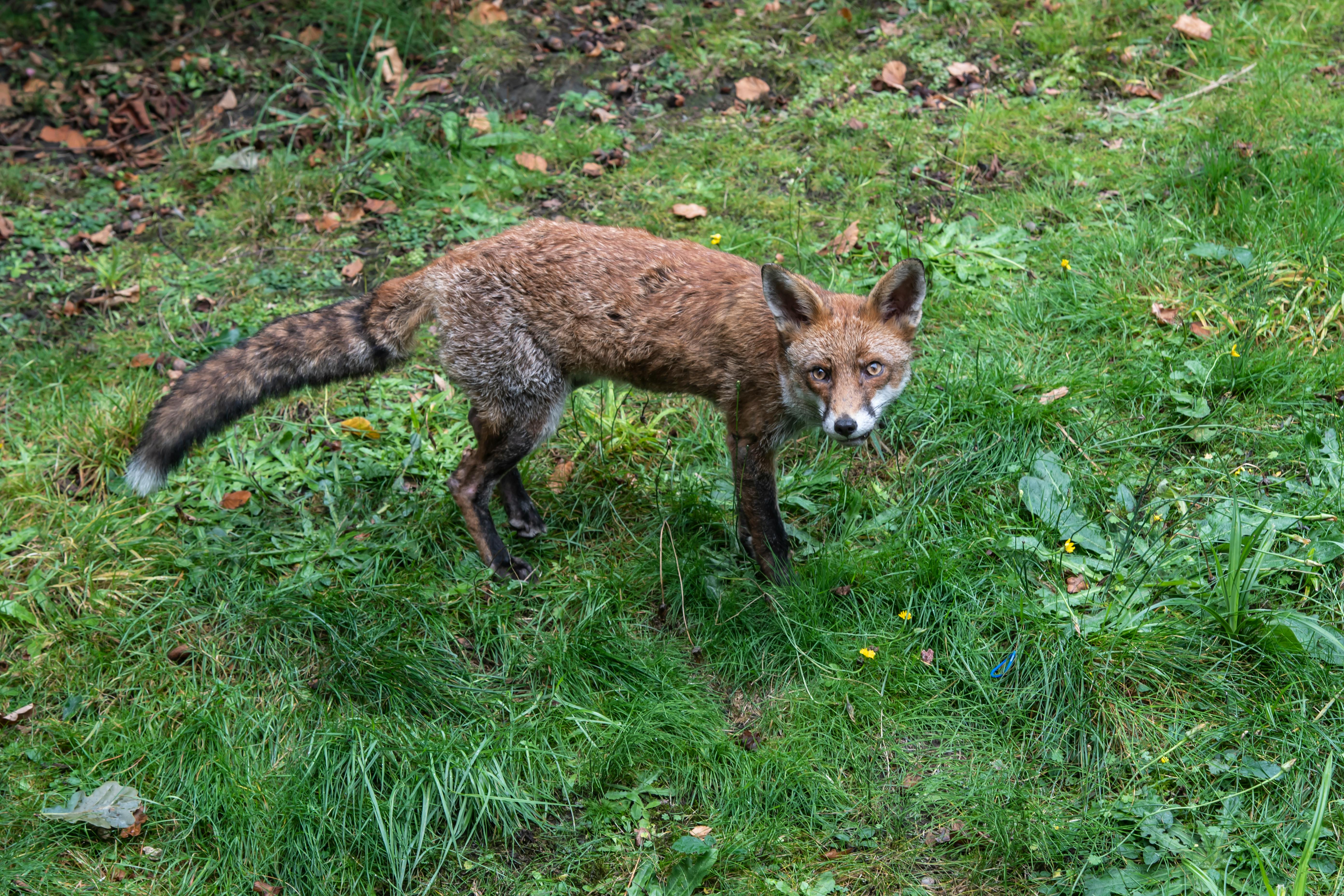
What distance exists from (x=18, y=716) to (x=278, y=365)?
1870 mm

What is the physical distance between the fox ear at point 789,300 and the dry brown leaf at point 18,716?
144 inches

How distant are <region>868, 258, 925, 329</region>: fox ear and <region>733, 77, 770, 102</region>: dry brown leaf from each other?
384cm

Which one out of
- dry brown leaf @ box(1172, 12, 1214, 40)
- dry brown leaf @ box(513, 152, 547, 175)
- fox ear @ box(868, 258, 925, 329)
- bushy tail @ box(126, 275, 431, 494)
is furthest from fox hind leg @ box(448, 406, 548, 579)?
dry brown leaf @ box(1172, 12, 1214, 40)

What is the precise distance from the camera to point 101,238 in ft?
21.9

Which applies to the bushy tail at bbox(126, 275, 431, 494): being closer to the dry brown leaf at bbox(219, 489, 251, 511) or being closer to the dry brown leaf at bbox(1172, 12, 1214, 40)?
the dry brown leaf at bbox(219, 489, 251, 511)

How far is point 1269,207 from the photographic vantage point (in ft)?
17.6

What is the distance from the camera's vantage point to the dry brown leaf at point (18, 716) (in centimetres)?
405

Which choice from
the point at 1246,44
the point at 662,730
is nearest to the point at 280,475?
the point at 662,730

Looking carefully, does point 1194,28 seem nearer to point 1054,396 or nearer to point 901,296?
point 1054,396

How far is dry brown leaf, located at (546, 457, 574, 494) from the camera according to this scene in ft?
16.8

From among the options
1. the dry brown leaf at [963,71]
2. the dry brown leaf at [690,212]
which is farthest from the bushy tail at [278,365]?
the dry brown leaf at [963,71]

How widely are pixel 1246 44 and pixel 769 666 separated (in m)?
5.94

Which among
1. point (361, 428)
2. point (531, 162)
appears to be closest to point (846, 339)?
point (361, 428)

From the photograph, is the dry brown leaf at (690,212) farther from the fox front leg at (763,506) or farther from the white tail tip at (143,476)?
the white tail tip at (143,476)
